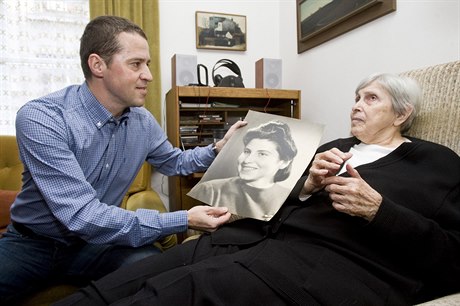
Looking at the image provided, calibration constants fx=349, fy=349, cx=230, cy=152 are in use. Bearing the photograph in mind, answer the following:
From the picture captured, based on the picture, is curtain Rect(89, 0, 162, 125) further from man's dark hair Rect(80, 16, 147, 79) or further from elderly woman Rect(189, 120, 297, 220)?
elderly woman Rect(189, 120, 297, 220)

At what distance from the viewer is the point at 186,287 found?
29.2 inches

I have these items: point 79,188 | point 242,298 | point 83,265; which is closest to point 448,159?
point 242,298

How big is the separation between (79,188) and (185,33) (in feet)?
6.24

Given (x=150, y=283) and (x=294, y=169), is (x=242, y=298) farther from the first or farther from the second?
(x=294, y=169)

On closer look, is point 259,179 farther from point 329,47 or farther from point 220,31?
point 220,31

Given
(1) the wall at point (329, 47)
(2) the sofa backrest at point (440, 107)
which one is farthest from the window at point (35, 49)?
(2) the sofa backrest at point (440, 107)

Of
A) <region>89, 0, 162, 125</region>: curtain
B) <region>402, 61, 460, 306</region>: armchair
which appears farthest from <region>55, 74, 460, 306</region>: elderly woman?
<region>89, 0, 162, 125</region>: curtain

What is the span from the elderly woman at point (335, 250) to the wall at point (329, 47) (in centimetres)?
75

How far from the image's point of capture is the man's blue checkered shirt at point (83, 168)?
96cm

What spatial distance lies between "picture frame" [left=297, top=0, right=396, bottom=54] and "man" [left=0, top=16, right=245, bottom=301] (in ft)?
3.68

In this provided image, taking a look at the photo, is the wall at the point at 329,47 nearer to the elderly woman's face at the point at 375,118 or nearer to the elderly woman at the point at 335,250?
the elderly woman's face at the point at 375,118

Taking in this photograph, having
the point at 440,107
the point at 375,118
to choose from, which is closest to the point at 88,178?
the point at 375,118

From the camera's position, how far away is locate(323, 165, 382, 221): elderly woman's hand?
2.66 ft

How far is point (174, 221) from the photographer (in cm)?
101
